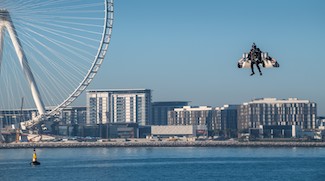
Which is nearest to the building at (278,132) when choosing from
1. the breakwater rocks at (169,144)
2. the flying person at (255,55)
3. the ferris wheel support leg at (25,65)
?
the breakwater rocks at (169,144)

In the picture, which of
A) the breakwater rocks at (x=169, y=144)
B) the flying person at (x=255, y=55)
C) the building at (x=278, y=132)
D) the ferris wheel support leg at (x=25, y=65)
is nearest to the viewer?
the flying person at (x=255, y=55)

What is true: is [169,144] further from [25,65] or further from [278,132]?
[25,65]

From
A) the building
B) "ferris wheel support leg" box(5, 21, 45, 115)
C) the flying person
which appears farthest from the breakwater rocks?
the flying person

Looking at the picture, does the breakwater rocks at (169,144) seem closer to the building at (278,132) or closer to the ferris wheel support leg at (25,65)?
the building at (278,132)

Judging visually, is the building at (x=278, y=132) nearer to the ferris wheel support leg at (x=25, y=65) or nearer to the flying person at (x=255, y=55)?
the ferris wheel support leg at (x=25, y=65)

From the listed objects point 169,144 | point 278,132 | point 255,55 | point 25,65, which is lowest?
point 169,144

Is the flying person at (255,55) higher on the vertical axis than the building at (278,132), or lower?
lower

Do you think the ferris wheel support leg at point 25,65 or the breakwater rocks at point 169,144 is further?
the breakwater rocks at point 169,144

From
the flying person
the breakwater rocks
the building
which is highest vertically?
the building

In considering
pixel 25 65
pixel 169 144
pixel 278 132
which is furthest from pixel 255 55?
pixel 278 132

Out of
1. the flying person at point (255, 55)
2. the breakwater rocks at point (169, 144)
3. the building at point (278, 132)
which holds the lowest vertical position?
the breakwater rocks at point (169, 144)

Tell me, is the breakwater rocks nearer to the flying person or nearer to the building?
the building

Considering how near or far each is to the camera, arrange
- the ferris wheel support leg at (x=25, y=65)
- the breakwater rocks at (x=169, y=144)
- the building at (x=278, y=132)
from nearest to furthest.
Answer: the ferris wheel support leg at (x=25, y=65)
the breakwater rocks at (x=169, y=144)
the building at (x=278, y=132)

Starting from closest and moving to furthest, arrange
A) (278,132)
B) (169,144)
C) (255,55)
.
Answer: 1. (255,55)
2. (169,144)
3. (278,132)
